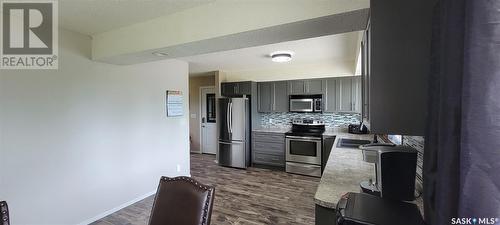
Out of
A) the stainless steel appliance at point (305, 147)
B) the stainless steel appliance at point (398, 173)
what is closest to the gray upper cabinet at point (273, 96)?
the stainless steel appliance at point (305, 147)

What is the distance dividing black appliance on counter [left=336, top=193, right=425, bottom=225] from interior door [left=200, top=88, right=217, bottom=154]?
17.7 ft

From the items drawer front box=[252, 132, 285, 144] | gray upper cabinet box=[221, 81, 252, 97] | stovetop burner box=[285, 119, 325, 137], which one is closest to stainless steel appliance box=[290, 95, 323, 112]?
stovetop burner box=[285, 119, 325, 137]

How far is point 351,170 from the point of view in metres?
1.96

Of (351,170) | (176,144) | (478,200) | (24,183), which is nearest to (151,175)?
(176,144)

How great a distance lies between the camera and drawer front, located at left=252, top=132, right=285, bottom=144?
467 centimetres

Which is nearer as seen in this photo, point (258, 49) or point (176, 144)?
point (258, 49)

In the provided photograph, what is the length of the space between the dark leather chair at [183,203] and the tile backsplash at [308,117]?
3.94 m

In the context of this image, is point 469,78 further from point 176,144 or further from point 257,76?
point 257,76

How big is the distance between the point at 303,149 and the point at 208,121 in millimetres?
3036

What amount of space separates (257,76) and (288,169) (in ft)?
7.21

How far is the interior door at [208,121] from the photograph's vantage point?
630 centimetres

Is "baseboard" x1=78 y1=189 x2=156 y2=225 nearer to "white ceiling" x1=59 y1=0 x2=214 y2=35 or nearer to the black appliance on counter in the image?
"white ceiling" x1=59 y1=0 x2=214 y2=35

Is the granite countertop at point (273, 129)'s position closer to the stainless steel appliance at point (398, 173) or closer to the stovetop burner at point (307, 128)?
→ the stovetop burner at point (307, 128)
